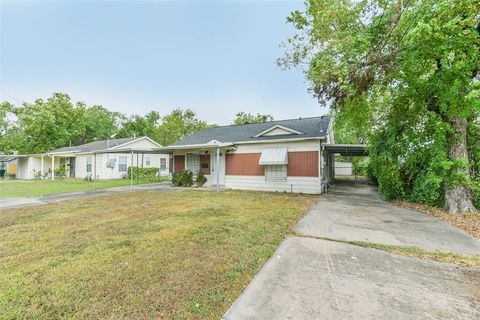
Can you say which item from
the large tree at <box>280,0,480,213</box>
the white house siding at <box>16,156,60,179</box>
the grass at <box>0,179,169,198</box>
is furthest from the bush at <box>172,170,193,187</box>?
the white house siding at <box>16,156,60,179</box>

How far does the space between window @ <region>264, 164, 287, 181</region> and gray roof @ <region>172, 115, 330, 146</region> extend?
1729 millimetres

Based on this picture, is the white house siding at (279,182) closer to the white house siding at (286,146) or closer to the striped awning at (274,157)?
the white house siding at (286,146)

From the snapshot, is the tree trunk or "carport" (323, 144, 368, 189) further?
"carport" (323, 144, 368, 189)

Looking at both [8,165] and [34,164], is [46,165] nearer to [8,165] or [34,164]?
[34,164]

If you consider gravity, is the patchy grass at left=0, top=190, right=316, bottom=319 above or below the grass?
below

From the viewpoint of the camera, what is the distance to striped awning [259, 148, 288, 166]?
11461 mm

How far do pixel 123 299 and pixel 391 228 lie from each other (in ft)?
19.8

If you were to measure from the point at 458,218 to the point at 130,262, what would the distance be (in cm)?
898

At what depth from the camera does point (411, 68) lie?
6.58 metres

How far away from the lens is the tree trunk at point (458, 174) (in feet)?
22.5

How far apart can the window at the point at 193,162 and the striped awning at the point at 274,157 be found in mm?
5074

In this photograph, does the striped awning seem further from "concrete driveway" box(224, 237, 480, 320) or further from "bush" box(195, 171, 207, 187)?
"concrete driveway" box(224, 237, 480, 320)

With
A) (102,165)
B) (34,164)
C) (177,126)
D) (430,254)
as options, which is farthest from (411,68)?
(34,164)

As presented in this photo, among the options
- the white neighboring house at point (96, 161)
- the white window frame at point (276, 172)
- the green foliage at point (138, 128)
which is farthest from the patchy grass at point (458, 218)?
the green foliage at point (138, 128)
